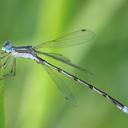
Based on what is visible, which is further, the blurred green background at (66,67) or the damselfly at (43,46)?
the damselfly at (43,46)

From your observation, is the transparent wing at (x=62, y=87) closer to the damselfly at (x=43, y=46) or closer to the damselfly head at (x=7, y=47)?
the damselfly at (x=43, y=46)

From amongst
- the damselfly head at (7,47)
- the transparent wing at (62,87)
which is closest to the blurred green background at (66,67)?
the transparent wing at (62,87)

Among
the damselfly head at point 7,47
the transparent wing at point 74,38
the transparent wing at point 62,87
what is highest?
the damselfly head at point 7,47

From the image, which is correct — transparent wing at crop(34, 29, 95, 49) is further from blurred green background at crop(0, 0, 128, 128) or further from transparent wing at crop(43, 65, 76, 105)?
transparent wing at crop(43, 65, 76, 105)

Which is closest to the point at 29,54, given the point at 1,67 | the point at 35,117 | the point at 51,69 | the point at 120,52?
the point at 51,69

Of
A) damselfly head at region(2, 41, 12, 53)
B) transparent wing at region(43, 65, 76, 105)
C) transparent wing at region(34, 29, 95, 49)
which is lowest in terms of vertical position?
transparent wing at region(43, 65, 76, 105)

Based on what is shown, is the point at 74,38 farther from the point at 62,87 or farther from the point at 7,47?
the point at 7,47

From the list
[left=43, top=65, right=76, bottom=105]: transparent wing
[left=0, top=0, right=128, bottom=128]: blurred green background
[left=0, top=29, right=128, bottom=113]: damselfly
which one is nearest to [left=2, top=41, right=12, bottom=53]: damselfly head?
[left=0, top=29, right=128, bottom=113]: damselfly

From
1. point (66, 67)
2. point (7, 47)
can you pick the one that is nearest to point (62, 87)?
point (66, 67)
